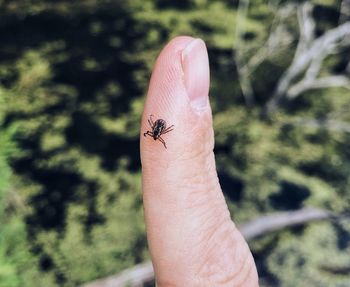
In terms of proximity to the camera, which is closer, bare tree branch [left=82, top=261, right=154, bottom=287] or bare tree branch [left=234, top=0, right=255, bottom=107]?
bare tree branch [left=82, top=261, right=154, bottom=287]

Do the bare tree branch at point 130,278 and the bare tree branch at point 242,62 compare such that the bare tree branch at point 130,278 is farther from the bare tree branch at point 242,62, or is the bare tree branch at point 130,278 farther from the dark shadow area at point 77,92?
the bare tree branch at point 242,62

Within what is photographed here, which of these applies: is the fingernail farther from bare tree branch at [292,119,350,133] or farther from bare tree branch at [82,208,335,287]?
bare tree branch at [292,119,350,133]

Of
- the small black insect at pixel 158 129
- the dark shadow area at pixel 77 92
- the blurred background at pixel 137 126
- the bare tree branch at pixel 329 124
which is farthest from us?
the bare tree branch at pixel 329 124

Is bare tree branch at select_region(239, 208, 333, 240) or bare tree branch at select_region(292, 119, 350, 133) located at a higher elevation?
bare tree branch at select_region(292, 119, 350, 133)

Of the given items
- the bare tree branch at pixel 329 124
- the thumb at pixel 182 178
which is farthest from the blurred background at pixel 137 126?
the thumb at pixel 182 178

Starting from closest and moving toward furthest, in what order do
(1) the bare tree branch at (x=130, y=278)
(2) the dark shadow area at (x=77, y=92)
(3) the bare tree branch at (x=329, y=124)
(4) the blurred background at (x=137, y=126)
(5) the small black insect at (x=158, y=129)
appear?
(5) the small black insect at (x=158, y=129) → (1) the bare tree branch at (x=130, y=278) → (4) the blurred background at (x=137, y=126) → (2) the dark shadow area at (x=77, y=92) → (3) the bare tree branch at (x=329, y=124)

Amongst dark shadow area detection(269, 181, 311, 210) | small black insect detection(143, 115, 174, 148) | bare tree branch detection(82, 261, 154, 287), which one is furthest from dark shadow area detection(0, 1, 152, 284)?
small black insect detection(143, 115, 174, 148)

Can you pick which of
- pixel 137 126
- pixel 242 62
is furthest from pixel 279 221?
pixel 242 62

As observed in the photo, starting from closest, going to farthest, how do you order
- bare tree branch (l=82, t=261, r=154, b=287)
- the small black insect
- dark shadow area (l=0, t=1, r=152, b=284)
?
the small black insect, bare tree branch (l=82, t=261, r=154, b=287), dark shadow area (l=0, t=1, r=152, b=284)
